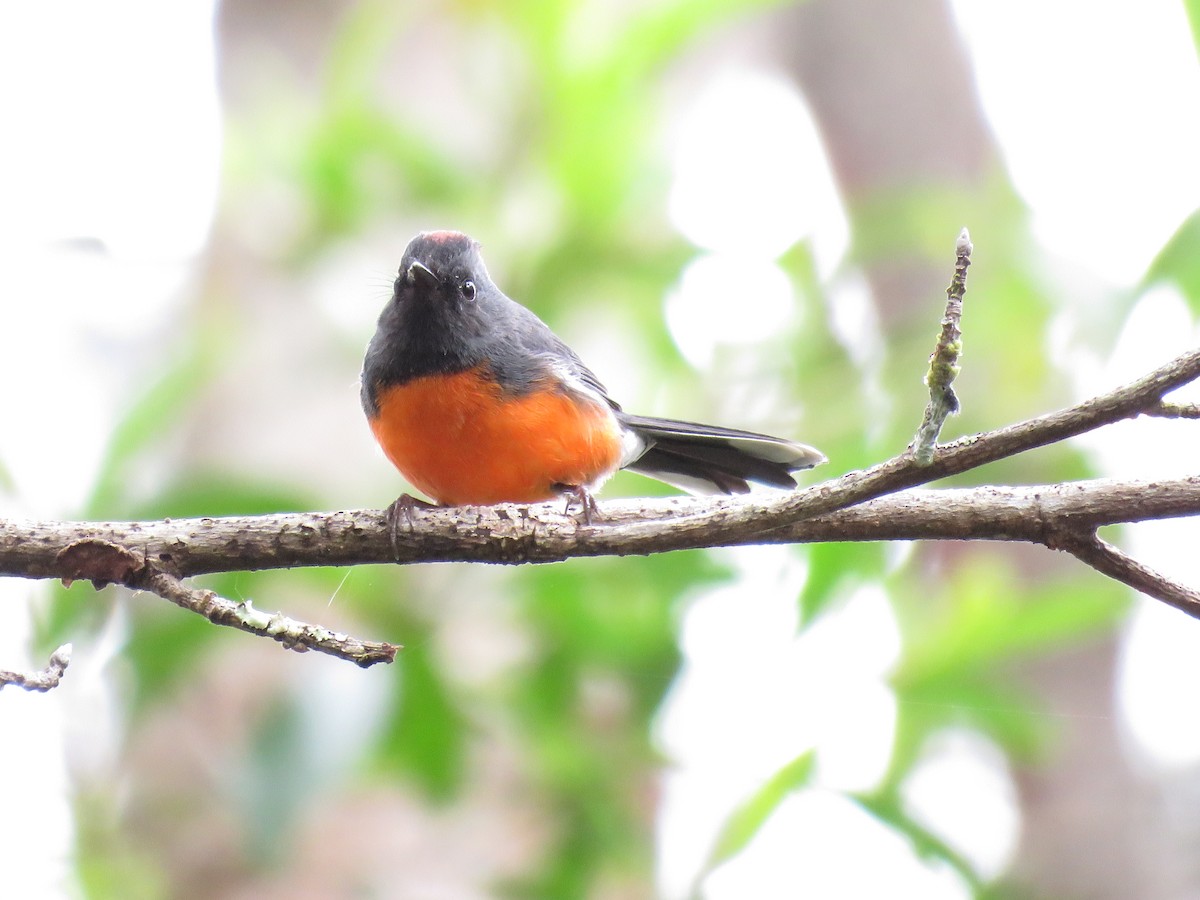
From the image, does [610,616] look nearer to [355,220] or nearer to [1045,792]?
[355,220]

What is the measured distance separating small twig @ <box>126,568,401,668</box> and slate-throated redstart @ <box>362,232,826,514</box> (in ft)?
4.99

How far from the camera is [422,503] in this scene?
9.43ft

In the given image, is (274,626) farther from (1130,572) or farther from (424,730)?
(424,730)

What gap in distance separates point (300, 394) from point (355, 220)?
3.22 feet

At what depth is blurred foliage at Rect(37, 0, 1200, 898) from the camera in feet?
13.1

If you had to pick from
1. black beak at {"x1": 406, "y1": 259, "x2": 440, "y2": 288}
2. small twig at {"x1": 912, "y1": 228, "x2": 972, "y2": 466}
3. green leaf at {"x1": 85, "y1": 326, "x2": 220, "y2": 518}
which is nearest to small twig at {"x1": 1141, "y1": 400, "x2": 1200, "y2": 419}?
small twig at {"x1": 912, "y1": 228, "x2": 972, "y2": 466}

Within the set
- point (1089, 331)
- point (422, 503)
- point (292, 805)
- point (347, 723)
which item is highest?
point (1089, 331)

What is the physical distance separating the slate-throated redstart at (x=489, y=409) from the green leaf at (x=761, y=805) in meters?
0.91

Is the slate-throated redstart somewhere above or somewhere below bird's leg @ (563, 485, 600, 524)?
above

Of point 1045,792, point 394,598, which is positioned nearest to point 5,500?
point 394,598

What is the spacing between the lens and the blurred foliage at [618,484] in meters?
3.98

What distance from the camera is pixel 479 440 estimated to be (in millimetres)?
3615

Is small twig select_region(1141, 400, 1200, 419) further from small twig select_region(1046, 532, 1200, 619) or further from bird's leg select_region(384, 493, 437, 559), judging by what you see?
bird's leg select_region(384, 493, 437, 559)

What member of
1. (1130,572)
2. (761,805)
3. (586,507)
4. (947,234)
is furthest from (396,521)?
(947,234)
